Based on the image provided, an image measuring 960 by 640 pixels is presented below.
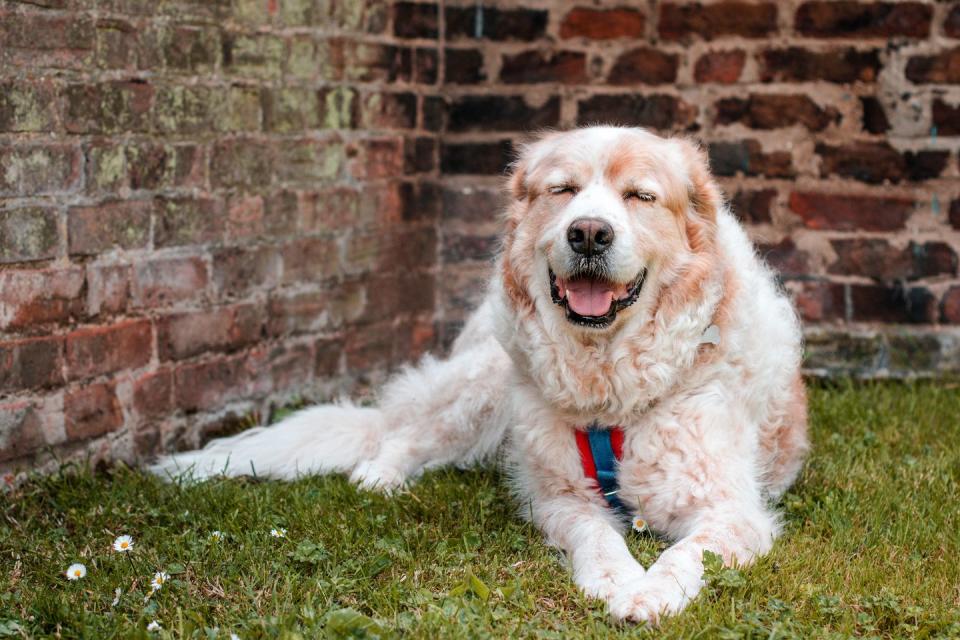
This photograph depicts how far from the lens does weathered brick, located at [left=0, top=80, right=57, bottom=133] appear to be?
3678mm

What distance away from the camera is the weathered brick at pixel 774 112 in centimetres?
527

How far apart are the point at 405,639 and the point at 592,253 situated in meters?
1.22

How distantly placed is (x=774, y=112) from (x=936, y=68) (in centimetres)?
73

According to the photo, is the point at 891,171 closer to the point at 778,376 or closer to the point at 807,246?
the point at 807,246

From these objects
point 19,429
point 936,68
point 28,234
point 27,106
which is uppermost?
point 936,68

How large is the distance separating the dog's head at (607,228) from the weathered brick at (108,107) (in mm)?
1520

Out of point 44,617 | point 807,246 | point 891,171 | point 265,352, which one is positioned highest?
point 891,171

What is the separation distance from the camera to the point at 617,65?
543 centimetres

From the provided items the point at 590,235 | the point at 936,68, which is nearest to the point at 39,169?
the point at 590,235

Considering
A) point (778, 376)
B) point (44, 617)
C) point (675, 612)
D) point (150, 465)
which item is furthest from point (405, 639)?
point (150, 465)

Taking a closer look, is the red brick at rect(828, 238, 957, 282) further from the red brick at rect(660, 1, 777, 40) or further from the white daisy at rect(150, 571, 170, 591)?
the white daisy at rect(150, 571, 170, 591)

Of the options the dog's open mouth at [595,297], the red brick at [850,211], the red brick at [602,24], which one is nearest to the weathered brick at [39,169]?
the dog's open mouth at [595,297]

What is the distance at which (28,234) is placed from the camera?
382cm

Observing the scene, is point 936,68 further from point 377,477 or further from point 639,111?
point 377,477
